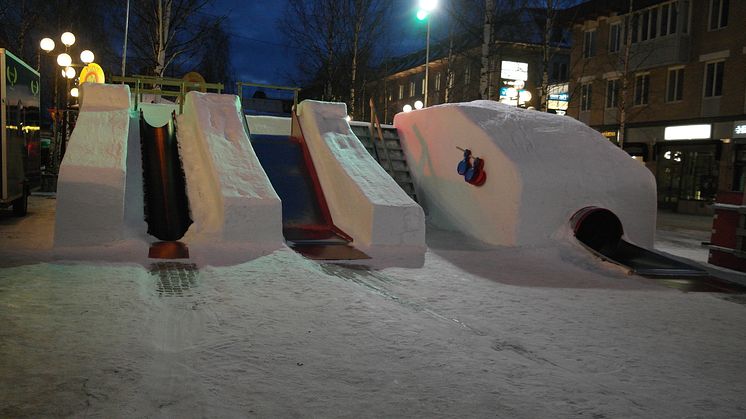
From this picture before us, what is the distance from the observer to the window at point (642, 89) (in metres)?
29.1

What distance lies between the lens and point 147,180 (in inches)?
418

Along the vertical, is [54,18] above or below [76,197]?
above

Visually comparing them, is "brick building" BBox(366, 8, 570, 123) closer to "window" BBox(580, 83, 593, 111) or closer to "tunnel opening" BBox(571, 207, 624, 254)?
"window" BBox(580, 83, 593, 111)

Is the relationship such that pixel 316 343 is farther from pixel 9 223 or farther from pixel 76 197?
pixel 9 223

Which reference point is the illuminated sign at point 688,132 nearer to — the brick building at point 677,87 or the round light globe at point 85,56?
the brick building at point 677,87

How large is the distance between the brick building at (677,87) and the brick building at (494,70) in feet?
8.85

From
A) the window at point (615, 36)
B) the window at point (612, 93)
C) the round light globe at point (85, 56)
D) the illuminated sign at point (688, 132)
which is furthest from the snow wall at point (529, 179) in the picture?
the window at point (615, 36)

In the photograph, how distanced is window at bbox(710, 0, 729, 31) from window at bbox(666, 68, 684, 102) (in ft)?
7.69

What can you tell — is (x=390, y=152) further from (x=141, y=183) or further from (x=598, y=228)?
(x=141, y=183)

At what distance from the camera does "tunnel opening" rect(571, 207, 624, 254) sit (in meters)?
9.91

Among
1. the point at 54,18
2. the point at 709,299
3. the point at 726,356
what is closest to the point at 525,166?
the point at 709,299

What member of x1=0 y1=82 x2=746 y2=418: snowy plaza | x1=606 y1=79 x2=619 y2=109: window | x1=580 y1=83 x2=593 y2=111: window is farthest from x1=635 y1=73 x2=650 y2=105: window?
x1=0 y1=82 x2=746 y2=418: snowy plaza

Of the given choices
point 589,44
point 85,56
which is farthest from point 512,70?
point 85,56

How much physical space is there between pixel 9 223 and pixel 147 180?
9.90 feet
